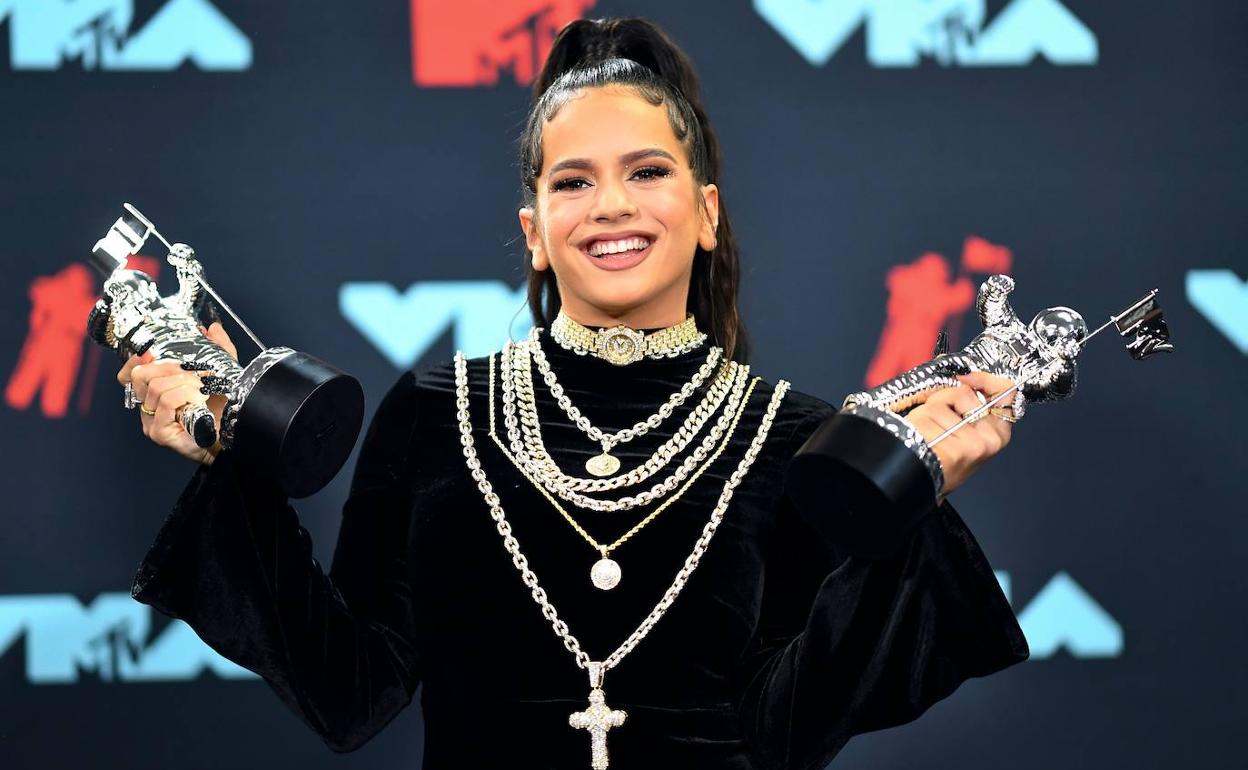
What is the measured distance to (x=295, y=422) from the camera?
54.3 inches

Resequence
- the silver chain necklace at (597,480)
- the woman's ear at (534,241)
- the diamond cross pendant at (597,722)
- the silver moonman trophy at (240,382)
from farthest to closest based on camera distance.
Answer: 1. the woman's ear at (534,241)
2. the silver chain necklace at (597,480)
3. the diamond cross pendant at (597,722)
4. the silver moonman trophy at (240,382)

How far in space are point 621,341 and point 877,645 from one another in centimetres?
47

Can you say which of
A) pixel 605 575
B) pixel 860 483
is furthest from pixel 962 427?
pixel 605 575

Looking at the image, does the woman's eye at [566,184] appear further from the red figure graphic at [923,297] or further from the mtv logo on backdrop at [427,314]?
the red figure graphic at [923,297]

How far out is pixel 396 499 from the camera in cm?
176

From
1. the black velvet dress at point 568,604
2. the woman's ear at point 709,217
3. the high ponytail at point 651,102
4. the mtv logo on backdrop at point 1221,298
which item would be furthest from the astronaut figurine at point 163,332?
the mtv logo on backdrop at point 1221,298

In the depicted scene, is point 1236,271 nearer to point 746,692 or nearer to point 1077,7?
point 1077,7

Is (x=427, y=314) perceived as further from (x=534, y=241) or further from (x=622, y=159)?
(x=622, y=159)

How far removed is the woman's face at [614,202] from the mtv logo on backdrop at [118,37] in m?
0.96

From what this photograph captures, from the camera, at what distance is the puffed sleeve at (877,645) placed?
150 centimetres

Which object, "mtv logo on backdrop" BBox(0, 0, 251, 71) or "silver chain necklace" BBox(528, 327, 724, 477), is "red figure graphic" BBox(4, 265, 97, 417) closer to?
"mtv logo on backdrop" BBox(0, 0, 251, 71)

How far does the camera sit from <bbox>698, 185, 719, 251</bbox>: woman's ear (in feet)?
6.12

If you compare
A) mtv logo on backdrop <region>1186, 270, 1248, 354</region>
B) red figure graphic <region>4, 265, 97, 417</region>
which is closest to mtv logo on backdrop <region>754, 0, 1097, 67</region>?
mtv logo on backdrop <region>1186, 270, 1248, 354</region>

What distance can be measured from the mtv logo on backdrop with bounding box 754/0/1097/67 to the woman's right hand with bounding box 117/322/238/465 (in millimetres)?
1387
